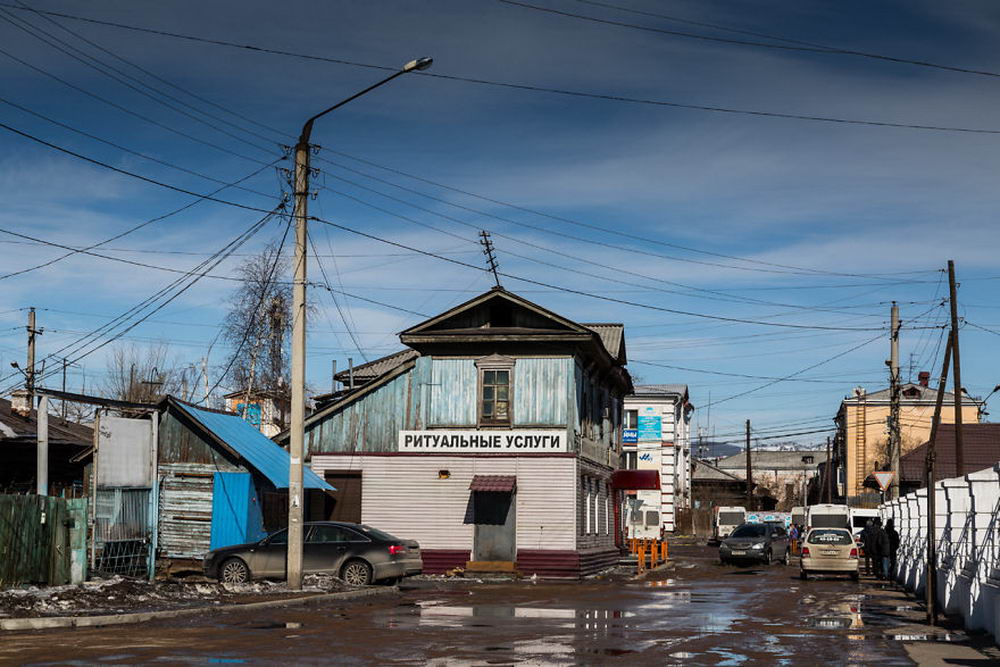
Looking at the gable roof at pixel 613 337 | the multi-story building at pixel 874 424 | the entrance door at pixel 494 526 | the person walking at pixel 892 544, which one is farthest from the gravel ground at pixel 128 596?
the multi-story building at pixel 874 424

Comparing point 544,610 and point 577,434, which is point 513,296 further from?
point 544,610

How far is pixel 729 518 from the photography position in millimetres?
65438

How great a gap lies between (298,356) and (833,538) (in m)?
19.4

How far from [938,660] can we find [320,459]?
2775 cm

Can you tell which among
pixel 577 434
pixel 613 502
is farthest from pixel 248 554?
pixel 613 502

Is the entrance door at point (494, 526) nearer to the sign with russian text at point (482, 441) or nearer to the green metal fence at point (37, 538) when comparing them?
the sign with russian text at point (482, 441)

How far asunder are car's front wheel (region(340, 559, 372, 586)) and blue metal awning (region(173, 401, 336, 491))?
423cm

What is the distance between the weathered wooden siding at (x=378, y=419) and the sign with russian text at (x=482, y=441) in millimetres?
552

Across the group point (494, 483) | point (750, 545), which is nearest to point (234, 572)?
point (494, 483)

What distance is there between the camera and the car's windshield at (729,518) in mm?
65188

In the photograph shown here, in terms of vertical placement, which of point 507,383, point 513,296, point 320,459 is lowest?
point 320,459

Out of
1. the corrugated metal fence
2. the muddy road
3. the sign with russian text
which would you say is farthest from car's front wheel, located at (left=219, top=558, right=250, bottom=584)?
the sign with russian text

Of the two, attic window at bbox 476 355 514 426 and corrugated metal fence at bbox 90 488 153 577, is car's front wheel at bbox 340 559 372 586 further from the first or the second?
attic window at bbox 476 355 514 426

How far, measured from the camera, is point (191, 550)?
30969mm
